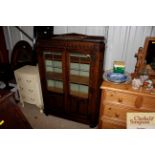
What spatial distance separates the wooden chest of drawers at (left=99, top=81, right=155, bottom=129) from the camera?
1793 mm

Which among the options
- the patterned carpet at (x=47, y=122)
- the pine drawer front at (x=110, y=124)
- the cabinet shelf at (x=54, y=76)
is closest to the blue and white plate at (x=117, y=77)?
the pine drawer front at (x=110, y=124)

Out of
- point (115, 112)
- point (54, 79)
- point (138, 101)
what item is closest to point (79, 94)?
point (54, 79)

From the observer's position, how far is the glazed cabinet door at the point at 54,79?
2170mm

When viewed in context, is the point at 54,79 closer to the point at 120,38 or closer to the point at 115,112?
the point at 115,112

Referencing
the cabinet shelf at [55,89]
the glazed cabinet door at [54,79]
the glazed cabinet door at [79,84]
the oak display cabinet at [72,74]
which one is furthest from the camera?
the cabinet shelf at [55,89]

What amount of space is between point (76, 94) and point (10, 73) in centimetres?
172

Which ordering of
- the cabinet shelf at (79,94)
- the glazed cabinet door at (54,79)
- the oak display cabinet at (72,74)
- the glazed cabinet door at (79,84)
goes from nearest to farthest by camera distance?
the oak display cabinet at (72,74)
the glazed cabinet door at (79,84)
the glazed cabinet door at (54,79)
the cabinet shelf at (79,94)

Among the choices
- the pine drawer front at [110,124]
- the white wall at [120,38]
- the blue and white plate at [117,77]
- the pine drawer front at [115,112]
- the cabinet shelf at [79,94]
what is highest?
the white wall at [120,38]

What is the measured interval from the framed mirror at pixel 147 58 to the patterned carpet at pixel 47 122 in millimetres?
1326

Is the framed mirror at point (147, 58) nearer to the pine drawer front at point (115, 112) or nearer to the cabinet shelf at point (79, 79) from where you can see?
the pine drawer front at point (115, 112)

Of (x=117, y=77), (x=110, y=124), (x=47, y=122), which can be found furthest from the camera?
(x=47, y=122)

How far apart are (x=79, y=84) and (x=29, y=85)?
1.06m

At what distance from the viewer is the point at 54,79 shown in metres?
2.38

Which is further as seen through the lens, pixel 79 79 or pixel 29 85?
pixel 29 85
